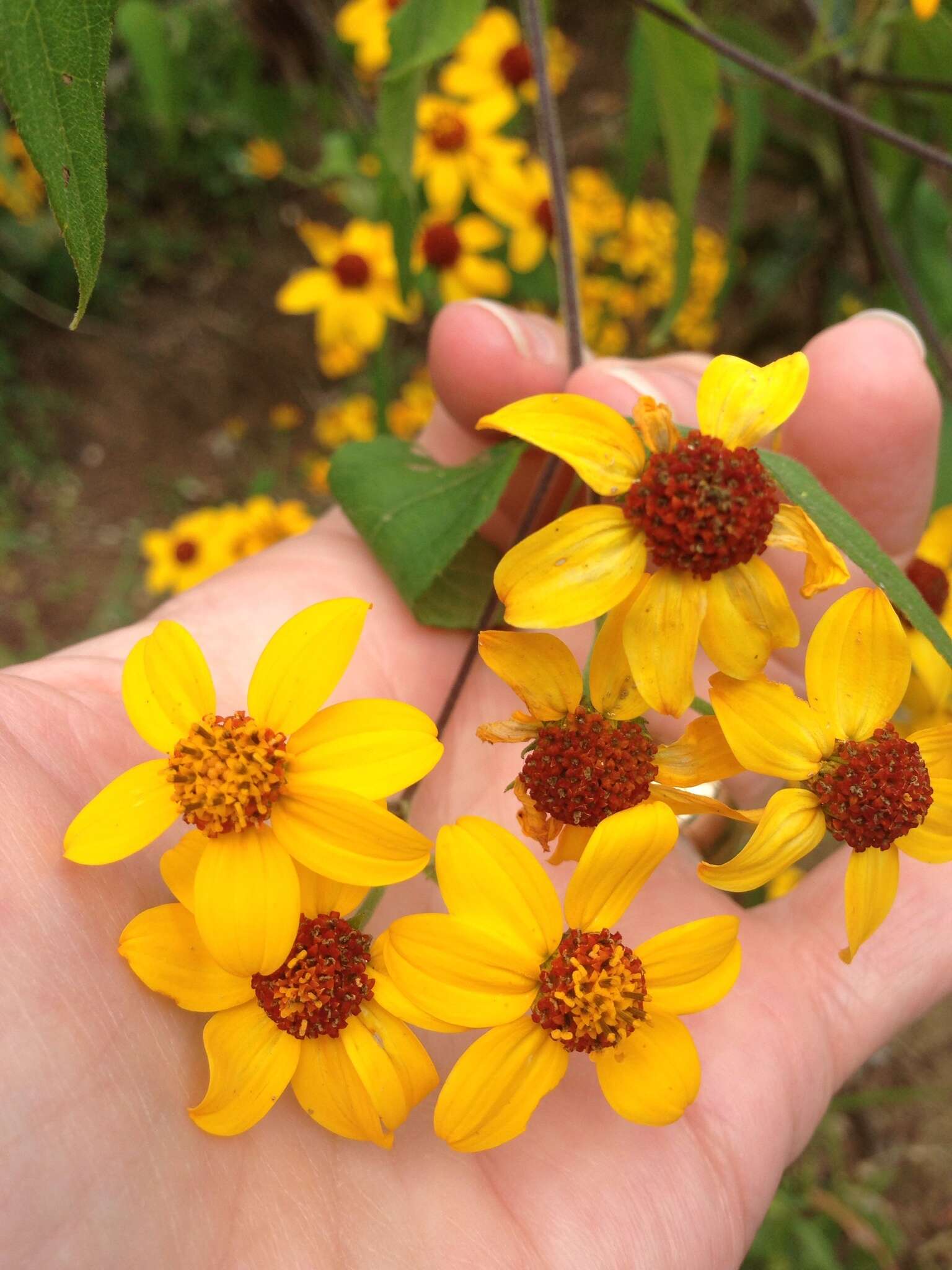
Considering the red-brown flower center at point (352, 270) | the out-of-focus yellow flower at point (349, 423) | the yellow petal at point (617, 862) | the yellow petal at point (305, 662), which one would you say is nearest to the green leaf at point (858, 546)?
the yellow petal at point (617, 862)

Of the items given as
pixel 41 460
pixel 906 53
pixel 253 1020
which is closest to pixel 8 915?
pixel 253 1020

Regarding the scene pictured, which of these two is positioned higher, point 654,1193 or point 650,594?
point 650,594

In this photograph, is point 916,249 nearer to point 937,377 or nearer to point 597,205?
point 937,377

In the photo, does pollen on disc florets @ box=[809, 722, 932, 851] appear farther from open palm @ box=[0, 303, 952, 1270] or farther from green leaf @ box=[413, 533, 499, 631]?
green leaf @ box=[413, 533, 499, 631]

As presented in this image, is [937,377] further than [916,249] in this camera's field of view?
No

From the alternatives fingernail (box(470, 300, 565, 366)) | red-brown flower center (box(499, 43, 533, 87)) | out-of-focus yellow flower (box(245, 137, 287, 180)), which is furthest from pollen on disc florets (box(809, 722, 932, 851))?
out-of-focus yellow flower (box(245, 137, 287, 180))

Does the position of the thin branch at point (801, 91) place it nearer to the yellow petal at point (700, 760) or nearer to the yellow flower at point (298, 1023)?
the yellow petal at point (700, 760)
